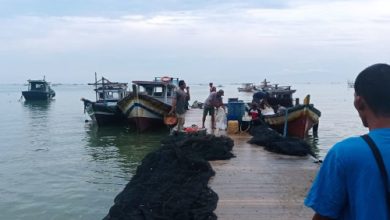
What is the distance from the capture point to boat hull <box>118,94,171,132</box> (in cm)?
2286

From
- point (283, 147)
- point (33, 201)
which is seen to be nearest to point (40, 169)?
point (33, 201)

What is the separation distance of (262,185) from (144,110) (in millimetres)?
15775

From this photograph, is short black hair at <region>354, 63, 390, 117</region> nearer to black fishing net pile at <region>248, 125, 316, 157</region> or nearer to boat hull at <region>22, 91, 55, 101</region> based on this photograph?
black fishing net pile at <region>248, 125, 316, 157</region>

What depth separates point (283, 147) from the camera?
11086 millimetres

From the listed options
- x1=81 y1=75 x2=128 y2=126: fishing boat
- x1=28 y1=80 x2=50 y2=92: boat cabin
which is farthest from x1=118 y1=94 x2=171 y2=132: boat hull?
x1=28 y1=80 x2=50 y2=92: boat cabin

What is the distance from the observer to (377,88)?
2.01 meters

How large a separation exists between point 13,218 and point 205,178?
4595 mm

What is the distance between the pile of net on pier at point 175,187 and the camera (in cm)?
625

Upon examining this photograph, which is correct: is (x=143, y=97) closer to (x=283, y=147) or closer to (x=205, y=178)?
(x=283, y=147)

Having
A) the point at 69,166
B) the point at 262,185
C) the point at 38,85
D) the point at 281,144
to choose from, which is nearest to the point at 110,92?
the point at 69,166

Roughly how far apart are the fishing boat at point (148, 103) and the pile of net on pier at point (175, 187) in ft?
40.0

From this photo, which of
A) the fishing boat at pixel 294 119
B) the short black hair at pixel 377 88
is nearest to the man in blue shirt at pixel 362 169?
the short black hair at pixel 377 88

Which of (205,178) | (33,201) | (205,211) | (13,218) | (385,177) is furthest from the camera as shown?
(33,201)

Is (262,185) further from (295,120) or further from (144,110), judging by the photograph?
(144,110)
